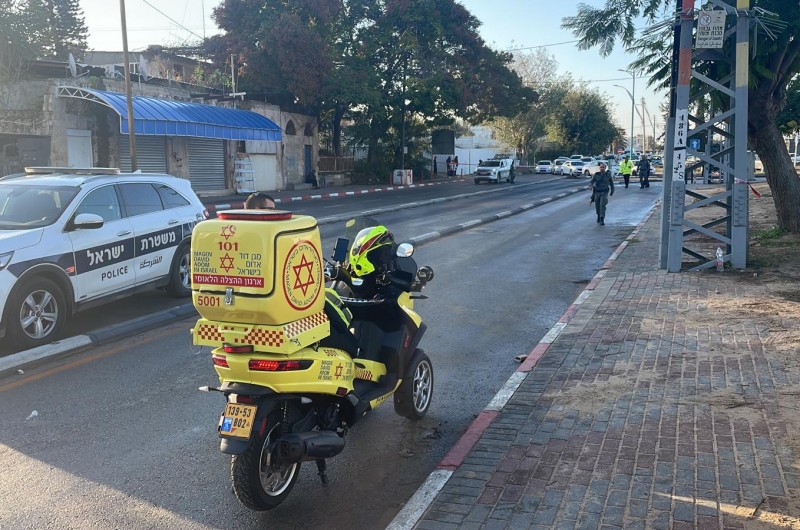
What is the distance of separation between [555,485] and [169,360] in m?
4.42

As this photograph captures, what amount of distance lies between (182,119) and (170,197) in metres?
19.8

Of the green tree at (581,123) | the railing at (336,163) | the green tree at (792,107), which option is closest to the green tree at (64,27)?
the railing at (336,163)

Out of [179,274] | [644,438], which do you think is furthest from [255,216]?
[179,274]

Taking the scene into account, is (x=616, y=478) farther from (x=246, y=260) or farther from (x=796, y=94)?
(x=796, y=94)

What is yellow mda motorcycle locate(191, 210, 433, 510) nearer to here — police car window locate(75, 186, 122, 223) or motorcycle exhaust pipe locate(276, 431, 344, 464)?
motorcycle exhaust pipe locate(276, 431, 344, 464)

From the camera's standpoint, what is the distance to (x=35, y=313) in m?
7.36

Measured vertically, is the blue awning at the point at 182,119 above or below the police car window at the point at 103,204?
above

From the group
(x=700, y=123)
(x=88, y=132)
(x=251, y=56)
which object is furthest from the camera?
(x=251, y=56)

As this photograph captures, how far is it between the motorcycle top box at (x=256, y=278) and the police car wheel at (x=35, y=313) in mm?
4068

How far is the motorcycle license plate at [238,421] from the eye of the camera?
149 inches

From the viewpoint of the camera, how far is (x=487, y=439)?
16.6ft

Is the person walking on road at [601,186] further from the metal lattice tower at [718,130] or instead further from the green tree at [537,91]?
the green tree at [537,91]

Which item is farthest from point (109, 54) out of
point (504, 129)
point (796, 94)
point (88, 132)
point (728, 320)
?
point (728, 320)

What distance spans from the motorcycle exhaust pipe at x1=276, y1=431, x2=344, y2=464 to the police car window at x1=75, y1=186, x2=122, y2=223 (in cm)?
531
